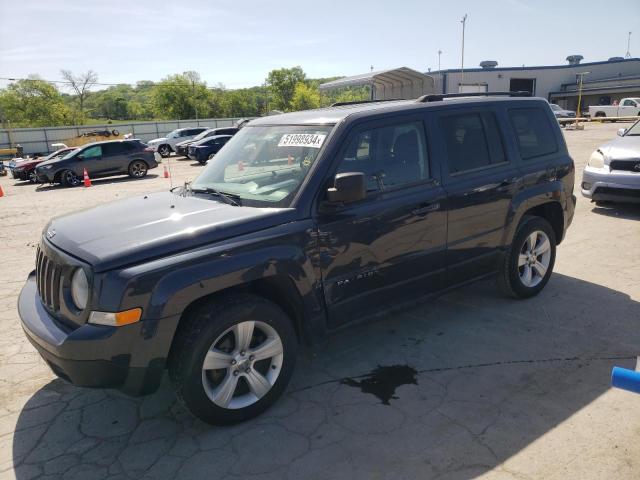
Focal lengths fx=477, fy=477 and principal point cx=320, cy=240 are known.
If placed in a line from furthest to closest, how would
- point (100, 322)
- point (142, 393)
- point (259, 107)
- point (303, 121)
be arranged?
point (259, 107) → point (303, 121) → point (142, 393) → point (100, 322)

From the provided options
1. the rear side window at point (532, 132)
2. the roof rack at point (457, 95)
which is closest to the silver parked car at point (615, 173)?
the rear side window at point (532, 132)

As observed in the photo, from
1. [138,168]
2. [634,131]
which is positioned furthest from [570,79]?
[634,131]

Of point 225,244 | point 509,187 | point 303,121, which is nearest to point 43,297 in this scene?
point 225,244

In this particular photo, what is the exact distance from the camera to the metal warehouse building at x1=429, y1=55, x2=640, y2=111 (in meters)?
54.5

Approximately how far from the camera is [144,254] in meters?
2.65

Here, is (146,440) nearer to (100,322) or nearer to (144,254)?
(100,322)

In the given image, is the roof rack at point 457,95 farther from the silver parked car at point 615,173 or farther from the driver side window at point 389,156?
the silver parked car at point 615,173

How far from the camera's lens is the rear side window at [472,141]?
3.93m

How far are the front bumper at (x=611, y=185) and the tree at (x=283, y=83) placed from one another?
342 feet

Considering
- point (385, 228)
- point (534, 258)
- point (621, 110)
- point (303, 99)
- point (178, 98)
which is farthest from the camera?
point (303, 99)

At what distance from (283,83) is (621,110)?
267 feet

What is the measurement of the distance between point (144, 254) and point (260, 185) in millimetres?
1101

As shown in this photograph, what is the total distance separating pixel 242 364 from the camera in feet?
9.80

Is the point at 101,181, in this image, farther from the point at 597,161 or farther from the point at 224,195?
the point at 224,195
